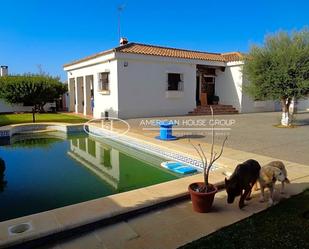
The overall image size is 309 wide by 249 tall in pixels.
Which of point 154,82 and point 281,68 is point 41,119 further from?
point 281,68

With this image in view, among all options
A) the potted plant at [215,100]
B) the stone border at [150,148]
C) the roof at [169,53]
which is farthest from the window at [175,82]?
the stone border at [150,148]

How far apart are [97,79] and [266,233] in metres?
17.7

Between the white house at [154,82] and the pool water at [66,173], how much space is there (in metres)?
7.03

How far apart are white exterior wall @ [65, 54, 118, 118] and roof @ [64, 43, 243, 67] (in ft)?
1.47

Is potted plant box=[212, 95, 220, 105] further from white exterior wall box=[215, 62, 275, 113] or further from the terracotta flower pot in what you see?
the terracotta flower pot

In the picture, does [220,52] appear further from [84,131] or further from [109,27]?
[84,131]

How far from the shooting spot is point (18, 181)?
266 inches

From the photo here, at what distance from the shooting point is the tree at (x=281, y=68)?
12492 millimetres

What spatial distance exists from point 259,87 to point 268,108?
1255 cm

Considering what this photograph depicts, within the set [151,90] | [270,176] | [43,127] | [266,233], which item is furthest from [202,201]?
[151,90]

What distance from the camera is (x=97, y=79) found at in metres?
19.6

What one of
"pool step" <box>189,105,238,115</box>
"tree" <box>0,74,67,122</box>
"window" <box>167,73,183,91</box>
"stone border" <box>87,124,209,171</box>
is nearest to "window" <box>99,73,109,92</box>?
"tree" <box>0,74,67,122</box>

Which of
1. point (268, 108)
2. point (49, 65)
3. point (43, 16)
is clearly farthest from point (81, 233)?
point (49, 65)

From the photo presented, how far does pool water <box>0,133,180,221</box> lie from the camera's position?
5.64 meters
